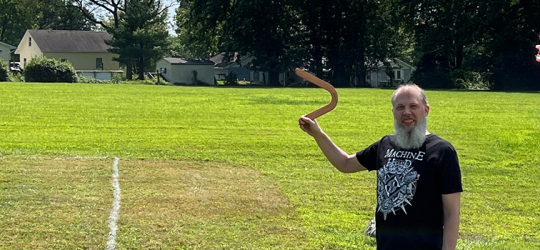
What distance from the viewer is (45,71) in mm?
A: 52656

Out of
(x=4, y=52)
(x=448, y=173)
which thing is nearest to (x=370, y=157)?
(x=448, y=173)

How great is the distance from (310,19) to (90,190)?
54.7 metres

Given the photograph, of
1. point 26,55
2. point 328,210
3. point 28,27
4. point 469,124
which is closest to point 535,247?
point 328,210

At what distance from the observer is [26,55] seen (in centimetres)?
8900

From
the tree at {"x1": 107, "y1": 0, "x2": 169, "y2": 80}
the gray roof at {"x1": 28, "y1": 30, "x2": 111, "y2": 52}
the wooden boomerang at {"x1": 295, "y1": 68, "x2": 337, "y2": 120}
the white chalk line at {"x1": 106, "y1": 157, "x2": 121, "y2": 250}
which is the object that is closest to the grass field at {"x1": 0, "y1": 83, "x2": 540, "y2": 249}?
the white chalk line at {"x1": 106, "y1": 157, "x2": 121, "y2": 250}

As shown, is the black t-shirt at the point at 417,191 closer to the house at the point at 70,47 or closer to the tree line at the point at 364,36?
the tree line at the point at 364,36

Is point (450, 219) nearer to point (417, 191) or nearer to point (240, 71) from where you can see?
point (417, 191)

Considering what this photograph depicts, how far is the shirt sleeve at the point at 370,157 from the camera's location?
14.0 ft

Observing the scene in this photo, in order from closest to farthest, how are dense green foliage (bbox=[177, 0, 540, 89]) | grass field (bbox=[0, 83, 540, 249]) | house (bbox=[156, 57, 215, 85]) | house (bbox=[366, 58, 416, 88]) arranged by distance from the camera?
grass field (bbox=[0, 83, 540, 249])
dense green foliage (bbox=[177, 0, 540, 89])
house (bbox=[156, 57, 215, 85])
house (bbox=[366, 58, 416, 88])

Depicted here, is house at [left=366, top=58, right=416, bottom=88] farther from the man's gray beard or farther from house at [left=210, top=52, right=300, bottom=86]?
the man's gray beard

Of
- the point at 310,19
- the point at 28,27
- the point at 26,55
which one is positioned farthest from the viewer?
the point at 28,27

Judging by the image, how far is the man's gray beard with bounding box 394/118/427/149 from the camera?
3842 millimetres

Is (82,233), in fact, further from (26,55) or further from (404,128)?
(26,55)

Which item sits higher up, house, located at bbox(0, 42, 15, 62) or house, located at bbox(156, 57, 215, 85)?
house, located at bbox(0, 42, 15, 62)
